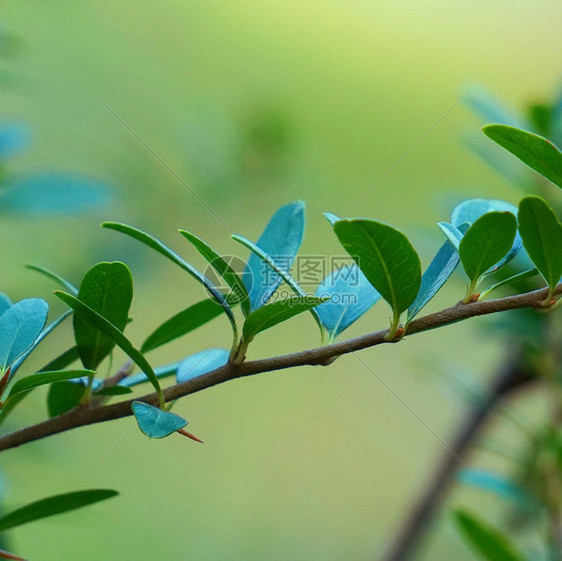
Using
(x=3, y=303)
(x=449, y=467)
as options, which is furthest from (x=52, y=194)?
(x=449, y=467)

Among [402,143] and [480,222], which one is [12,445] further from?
[402,143]

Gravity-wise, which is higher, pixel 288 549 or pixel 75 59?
pixel 75 59

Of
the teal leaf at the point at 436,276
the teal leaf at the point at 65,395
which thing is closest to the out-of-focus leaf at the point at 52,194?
the teal leaf at the point at 65,395

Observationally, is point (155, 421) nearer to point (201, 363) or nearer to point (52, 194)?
point (201, 363)

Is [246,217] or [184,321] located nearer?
[184,321]

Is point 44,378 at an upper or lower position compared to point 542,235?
lower

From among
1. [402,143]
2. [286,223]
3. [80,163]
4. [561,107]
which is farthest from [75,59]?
[286,223]
